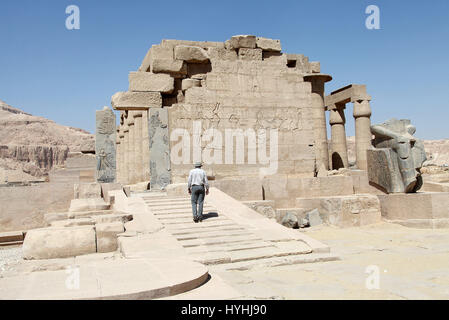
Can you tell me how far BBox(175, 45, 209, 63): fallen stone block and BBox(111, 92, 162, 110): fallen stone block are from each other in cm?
139

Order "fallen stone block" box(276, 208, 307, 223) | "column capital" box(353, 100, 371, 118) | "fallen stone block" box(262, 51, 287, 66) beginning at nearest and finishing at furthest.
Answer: "fallen stone block" box(276, 208, 307, 223) < "fallen stone block" box(262, 51, 287, 66) < "column capital" box(353, 100, 371, 118)

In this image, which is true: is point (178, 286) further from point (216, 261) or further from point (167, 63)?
point (167, 63)

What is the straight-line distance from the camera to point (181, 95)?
507 inches

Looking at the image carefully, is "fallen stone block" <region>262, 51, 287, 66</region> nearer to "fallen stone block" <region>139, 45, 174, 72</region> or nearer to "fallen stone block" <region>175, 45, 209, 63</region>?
"fallen stone block" <region>175, 45, 209, 63</region>

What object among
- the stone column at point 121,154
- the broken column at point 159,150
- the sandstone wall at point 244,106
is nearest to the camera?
the broken column at point 159,150

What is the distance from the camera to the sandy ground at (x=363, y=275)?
4082 mm

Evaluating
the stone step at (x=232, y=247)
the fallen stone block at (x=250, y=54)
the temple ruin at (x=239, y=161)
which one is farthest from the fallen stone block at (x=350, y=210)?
the fallen stone block at (x=250, y=54)

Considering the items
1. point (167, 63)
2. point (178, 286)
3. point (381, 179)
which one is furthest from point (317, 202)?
point (178, 286)

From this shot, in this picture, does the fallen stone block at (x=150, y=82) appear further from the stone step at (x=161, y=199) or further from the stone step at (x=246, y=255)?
the stone step at (x=246, y=255)

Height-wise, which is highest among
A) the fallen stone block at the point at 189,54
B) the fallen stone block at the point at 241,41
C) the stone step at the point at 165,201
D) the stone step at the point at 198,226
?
the fallen stone block at the point at 241,41

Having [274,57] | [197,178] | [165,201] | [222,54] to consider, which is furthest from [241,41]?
[197,178]

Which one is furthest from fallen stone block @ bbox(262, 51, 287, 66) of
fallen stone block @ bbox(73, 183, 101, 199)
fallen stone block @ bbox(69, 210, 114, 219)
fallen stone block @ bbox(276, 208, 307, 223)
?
fallen stone block @ bbox(69, 210, 114, 219)

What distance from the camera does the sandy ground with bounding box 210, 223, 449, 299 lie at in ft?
13.4

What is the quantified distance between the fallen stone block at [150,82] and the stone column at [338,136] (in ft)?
31.8
